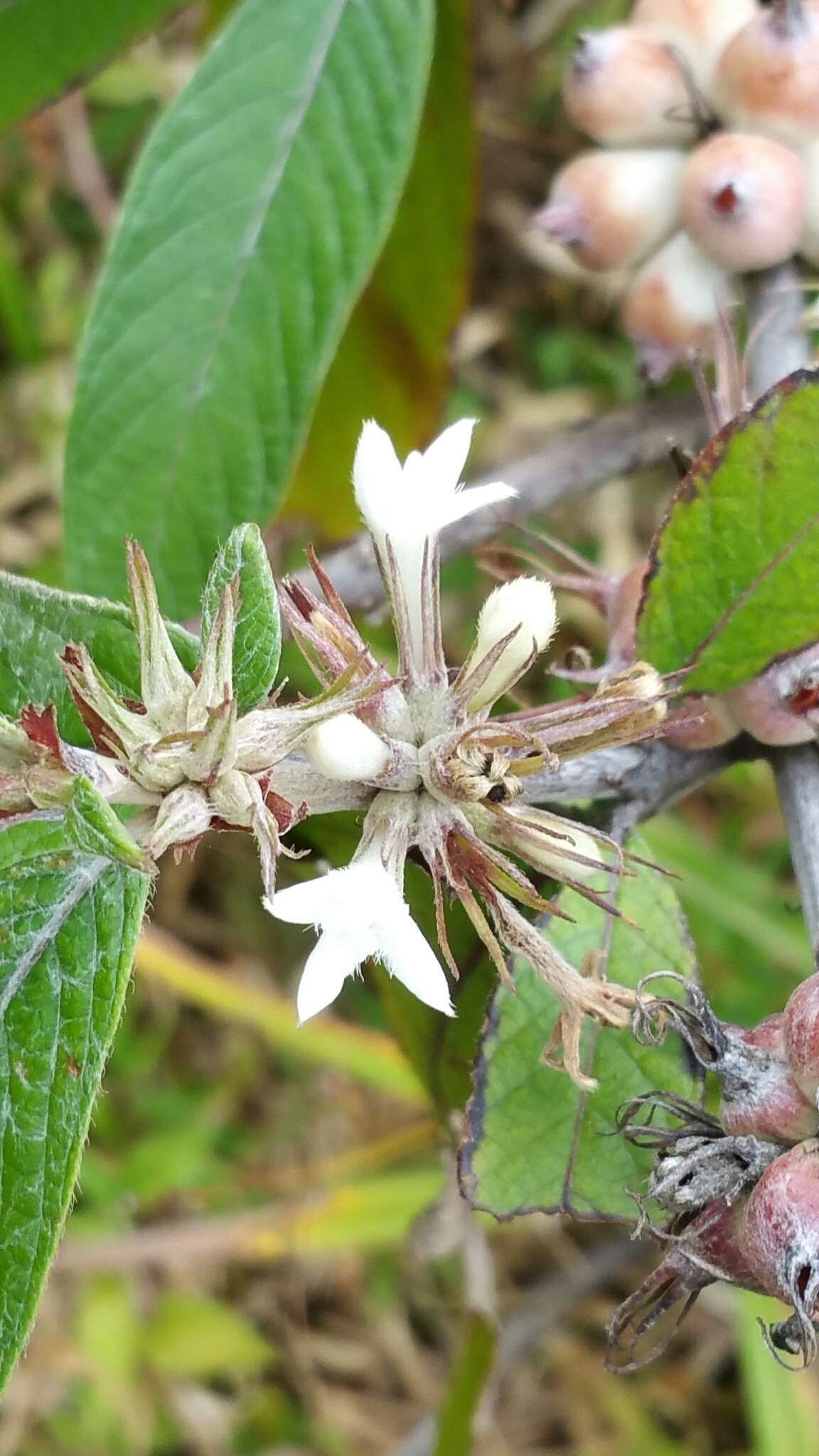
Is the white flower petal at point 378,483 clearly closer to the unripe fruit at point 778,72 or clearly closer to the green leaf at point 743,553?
the green leaf at point 743,553

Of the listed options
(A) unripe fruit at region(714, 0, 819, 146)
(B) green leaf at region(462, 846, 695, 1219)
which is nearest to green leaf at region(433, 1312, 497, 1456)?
(B) green leaf at region(462, 846, 695, 1219)

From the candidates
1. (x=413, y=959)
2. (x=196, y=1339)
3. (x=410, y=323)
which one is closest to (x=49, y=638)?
(x=413, y=959)

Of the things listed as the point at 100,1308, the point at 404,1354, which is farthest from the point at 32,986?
the point at 404,1354

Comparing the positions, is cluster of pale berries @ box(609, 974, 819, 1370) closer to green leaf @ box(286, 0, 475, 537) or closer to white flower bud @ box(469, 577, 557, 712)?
white flower bud @ box(469, 577, 557, 712)

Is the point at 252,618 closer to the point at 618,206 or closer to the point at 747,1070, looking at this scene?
the point at 747,1070

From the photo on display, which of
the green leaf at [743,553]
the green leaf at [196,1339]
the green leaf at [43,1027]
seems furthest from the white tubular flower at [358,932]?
the green leaf at [196,1339]

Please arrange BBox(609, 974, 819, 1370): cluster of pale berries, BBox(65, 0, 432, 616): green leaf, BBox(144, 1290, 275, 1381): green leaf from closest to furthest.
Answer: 1. BBox(609, 974, 819, 1370): cluster of pale berries
2. BBox(65, 0, 432, 616): green leaf
3. BBox(144, 1290, 275, 1381): green leaf
